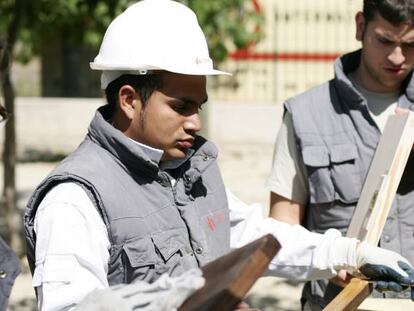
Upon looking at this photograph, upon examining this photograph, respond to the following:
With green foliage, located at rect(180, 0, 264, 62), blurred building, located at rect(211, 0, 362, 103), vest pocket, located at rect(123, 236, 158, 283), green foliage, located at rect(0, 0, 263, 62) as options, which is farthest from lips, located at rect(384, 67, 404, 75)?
blurred building, located at rect(211, 0, 362, 103)

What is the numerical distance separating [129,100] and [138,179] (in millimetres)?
185

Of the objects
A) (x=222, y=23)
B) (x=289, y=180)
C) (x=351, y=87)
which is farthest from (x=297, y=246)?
(x=222, y=23)

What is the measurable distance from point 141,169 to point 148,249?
0.20 meters

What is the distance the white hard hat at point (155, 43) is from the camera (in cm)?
224

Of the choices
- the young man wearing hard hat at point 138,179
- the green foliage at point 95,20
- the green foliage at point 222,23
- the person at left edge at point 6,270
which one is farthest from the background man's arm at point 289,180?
the green foliage at point 222,23

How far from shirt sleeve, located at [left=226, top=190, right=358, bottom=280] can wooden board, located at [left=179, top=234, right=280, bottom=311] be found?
101 cm

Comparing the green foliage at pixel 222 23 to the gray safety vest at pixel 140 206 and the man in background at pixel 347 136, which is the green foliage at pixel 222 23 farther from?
the gray safety vest at pixel 140 206

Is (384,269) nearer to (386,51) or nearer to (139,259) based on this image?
(139,259)

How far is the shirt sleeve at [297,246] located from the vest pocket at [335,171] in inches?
18.8

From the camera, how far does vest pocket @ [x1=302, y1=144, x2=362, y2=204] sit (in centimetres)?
313

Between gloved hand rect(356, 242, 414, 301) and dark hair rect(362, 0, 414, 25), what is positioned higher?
dark hair rect(362, 0, 414, 25)

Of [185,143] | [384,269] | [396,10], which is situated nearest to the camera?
[185,143]

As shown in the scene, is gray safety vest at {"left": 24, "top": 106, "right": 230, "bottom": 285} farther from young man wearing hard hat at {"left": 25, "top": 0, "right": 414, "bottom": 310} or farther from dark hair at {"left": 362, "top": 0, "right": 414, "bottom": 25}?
dark hair at {"left": 362, "top": 0, "right": 414, "bottom": 25}

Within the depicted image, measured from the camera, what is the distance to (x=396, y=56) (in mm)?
3109
